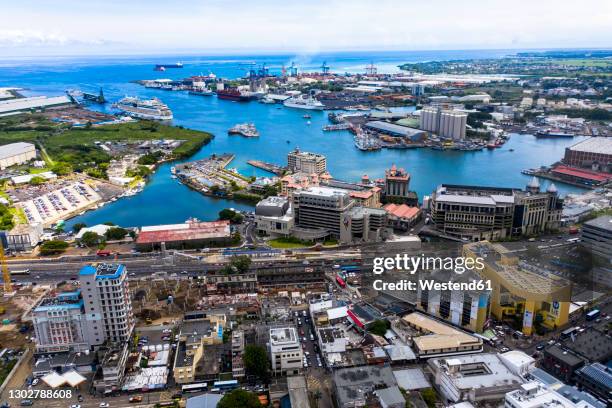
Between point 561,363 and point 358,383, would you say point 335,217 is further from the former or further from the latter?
point 561,363

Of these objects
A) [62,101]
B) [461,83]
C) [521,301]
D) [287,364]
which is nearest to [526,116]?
[461,83]

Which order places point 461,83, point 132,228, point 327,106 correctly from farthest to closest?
point 461,83 < point 327,106 < point 132,228

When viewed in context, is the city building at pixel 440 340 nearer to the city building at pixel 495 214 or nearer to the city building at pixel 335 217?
the city building at pixel 335 217

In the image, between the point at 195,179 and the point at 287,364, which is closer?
the point at 287,364

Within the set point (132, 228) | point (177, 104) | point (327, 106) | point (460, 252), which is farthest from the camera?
point (177, 104)

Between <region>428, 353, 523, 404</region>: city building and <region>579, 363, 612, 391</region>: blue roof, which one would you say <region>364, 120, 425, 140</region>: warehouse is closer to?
<region>428, 353, 523, 404</region>: city building

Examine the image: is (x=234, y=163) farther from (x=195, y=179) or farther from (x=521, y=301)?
(x=521, y=301)

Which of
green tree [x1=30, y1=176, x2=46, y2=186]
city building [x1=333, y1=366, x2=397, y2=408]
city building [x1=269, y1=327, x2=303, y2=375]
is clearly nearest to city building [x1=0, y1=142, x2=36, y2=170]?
green tree [x1=30, y1=176, x2=46, y2=186]

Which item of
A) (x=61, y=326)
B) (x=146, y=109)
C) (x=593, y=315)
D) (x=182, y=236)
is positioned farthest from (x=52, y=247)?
(x=146, y=109)
